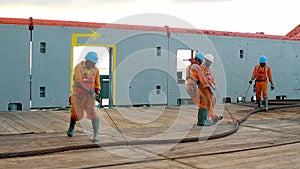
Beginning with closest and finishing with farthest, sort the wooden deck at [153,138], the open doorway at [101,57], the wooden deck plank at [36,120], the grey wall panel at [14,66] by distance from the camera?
the wooden deck at [153,138]
the wooden deck plank at [36,120]
the grey wall panel at [14,66]
the open doorway at [101,57]

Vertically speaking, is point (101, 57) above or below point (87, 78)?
above

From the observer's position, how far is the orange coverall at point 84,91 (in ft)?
24.1

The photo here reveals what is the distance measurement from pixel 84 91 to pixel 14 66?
17.4 ft

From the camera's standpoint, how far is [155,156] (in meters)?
6.35

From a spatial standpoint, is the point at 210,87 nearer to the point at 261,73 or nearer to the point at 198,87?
the point at 198,87

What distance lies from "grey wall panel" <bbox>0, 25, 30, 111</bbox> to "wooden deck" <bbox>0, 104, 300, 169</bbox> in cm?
75

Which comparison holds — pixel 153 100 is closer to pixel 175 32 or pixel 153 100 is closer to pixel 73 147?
pixel 175 32

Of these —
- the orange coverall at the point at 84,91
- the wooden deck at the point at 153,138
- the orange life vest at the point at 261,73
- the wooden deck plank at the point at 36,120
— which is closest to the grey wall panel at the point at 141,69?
the wooden deck at the point at 153,138

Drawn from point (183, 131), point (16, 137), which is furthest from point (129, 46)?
point (16, 137)

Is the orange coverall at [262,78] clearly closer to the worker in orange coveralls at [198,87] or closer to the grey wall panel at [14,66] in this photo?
the worker in orange coveralls at [198,87]

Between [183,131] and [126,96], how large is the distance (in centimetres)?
494

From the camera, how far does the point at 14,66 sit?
1193 cm

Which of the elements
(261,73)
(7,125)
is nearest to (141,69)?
(261,73)

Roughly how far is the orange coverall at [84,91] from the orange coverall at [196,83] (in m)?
2.72
